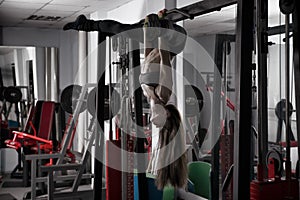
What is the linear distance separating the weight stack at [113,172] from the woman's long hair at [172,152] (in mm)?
502

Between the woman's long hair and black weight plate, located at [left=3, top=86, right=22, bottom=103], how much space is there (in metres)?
4.45

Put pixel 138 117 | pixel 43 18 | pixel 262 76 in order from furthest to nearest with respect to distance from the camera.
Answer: pixel 43 18 → pixel 138 117 → pixel 262 76

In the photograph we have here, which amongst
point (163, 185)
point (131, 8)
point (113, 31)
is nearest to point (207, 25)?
point (113, 31)

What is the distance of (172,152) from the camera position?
91.8 inches

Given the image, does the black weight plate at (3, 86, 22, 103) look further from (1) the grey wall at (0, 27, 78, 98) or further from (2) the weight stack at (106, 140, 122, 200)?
(2) the weight stack at (106, 140, 122, 200)

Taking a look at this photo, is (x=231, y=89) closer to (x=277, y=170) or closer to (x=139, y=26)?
(x=139, y=26)

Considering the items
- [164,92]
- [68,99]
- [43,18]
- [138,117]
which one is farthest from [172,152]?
[43,18]

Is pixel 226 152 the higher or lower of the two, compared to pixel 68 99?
lower

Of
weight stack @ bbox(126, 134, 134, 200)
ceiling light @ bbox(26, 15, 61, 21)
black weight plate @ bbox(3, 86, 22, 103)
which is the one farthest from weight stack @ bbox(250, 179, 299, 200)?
black weight plate @ bbox(3, 86, 22, 103)

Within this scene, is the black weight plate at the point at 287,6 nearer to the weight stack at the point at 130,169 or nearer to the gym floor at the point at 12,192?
the weight stack at the point at 130,169

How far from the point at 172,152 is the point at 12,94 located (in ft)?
14.9

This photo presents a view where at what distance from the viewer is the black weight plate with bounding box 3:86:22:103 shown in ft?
20.7

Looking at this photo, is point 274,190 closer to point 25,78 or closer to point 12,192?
point 12,192

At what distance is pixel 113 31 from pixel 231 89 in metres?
0.83
